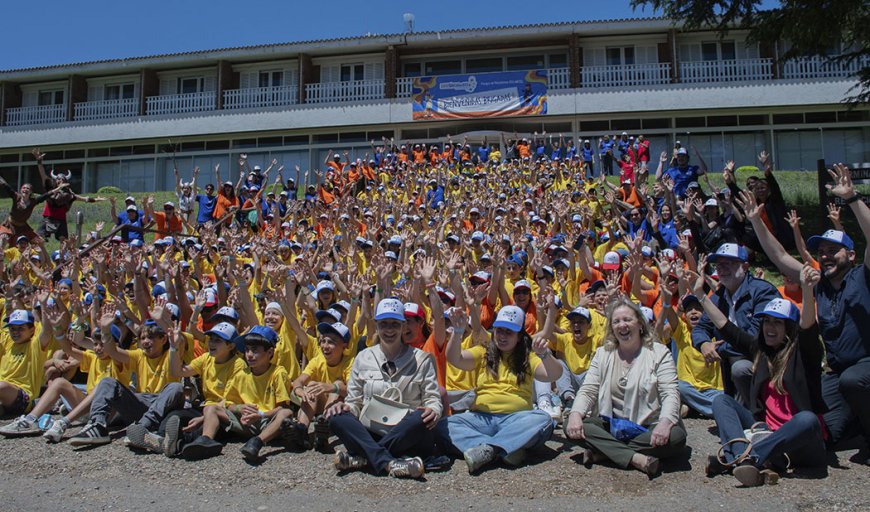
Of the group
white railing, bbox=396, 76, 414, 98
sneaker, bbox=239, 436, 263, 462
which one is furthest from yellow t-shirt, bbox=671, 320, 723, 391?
white railing, bbox=396, 76, 414, 98

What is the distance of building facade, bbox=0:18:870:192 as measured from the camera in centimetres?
2522

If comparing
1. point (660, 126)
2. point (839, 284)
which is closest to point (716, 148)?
point (660, 126)

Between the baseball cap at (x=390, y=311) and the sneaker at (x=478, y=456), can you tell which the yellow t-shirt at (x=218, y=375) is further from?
the sneaker at (x=478, y=456)

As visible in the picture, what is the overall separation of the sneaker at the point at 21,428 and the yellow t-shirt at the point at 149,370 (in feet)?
3.08

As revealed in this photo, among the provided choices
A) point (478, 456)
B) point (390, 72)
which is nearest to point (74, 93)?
point (390, 72)

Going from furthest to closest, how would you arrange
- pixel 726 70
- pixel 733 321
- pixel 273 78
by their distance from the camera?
pixel 273 78, pixel 726 70, pixel 733 321

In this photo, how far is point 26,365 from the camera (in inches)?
271

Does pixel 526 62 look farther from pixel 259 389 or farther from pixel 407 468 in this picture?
pixel 407 468

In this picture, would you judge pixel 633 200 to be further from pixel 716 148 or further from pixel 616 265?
pixel 716 148

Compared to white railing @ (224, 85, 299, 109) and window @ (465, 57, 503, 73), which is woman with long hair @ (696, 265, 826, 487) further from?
white railing @ (224, 85, 299, 109)

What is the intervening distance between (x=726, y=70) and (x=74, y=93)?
28071 mm

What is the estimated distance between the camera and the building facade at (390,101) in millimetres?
25219

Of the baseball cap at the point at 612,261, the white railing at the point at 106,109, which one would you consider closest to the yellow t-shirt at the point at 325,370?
the baseball cap at the point at 612,261

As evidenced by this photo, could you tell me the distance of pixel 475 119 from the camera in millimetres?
25984
